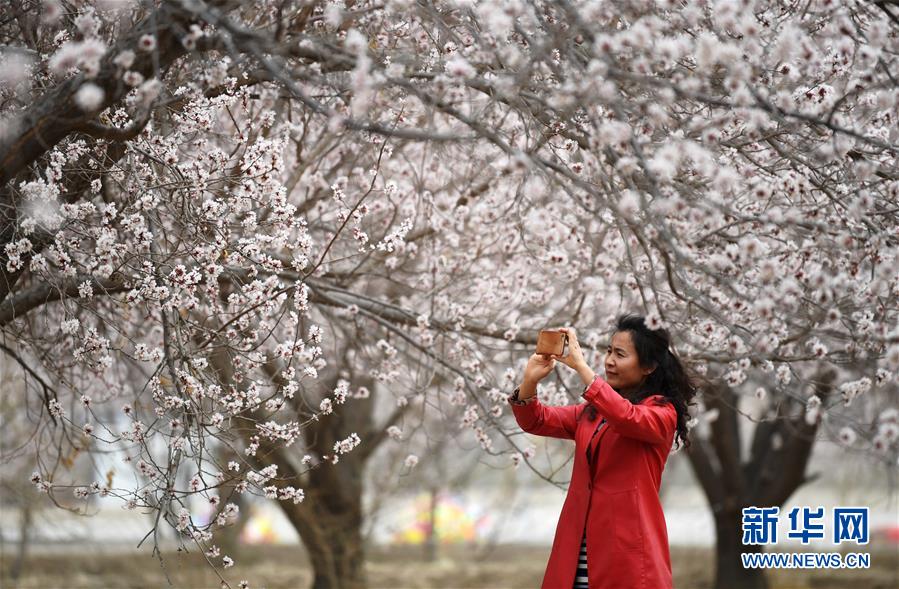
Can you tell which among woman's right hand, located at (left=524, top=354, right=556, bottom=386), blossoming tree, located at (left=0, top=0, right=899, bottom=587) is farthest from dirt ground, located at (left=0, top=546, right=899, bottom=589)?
woman's right hand, located at (left=524, top=354, right=556, bottom=386)

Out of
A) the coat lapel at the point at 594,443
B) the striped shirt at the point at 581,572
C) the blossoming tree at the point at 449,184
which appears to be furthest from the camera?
the coat lapel at the point at 594,443

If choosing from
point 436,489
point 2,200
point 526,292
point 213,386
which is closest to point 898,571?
point 436,489

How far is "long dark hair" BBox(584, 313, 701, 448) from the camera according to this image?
3613 mm

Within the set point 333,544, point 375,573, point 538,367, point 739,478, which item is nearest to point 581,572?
point 538,367

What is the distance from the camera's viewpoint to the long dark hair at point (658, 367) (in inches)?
142

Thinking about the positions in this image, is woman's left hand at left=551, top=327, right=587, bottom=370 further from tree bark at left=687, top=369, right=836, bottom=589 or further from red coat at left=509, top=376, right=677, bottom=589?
tree bark at left=687, top=369, right=836, bottom=589

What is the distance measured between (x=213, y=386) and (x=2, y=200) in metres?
1.18

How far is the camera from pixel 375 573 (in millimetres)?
12398

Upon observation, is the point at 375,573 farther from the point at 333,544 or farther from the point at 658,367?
the point at 658,367

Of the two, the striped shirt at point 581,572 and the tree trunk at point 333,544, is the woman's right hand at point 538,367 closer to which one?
the striped shirt at point 581,572

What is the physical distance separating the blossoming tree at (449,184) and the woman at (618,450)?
242 mm

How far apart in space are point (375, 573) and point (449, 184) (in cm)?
778

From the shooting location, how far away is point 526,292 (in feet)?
18.9

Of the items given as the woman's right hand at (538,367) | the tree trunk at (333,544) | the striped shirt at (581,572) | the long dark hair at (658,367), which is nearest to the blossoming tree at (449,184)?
the long dark hair at (658,367)
